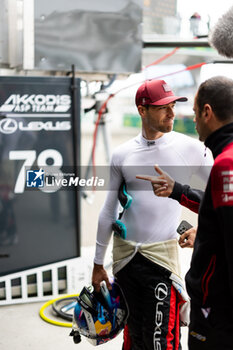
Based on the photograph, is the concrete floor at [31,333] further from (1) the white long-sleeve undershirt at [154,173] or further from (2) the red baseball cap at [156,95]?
(2) the red baseball cap at [156,95]

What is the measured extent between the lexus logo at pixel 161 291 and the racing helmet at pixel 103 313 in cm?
20

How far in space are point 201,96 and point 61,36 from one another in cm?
225

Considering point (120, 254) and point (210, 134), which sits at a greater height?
point (210, 134)

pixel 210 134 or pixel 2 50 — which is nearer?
pixel 210 134

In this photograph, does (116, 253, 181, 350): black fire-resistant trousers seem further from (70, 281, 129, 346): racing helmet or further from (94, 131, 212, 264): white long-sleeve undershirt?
(94, 131, 212, 264): white long-sleeve undershirt

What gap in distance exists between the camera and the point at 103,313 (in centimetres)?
254

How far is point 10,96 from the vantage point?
146 inches

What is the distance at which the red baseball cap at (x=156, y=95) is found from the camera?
8.10 feet

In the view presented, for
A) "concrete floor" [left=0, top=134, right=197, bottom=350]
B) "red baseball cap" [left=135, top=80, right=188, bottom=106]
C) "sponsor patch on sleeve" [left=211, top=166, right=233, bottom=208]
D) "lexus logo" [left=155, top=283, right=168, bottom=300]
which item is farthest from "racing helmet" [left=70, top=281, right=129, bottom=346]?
"sponsor patch on sleeve" [left=211, top=166, right=233, bottom=208]

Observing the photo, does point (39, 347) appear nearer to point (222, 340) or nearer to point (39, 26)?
point (222, 340)

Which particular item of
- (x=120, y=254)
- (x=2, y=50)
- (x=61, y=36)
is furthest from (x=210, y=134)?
(x=2, y=50)

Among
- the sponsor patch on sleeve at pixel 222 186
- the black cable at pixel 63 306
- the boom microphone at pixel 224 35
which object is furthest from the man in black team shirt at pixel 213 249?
the black cable at pixel 63 306

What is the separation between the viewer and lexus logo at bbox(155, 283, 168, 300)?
239cm

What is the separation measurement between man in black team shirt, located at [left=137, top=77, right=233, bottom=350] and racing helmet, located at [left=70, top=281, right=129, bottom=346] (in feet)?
2.46
